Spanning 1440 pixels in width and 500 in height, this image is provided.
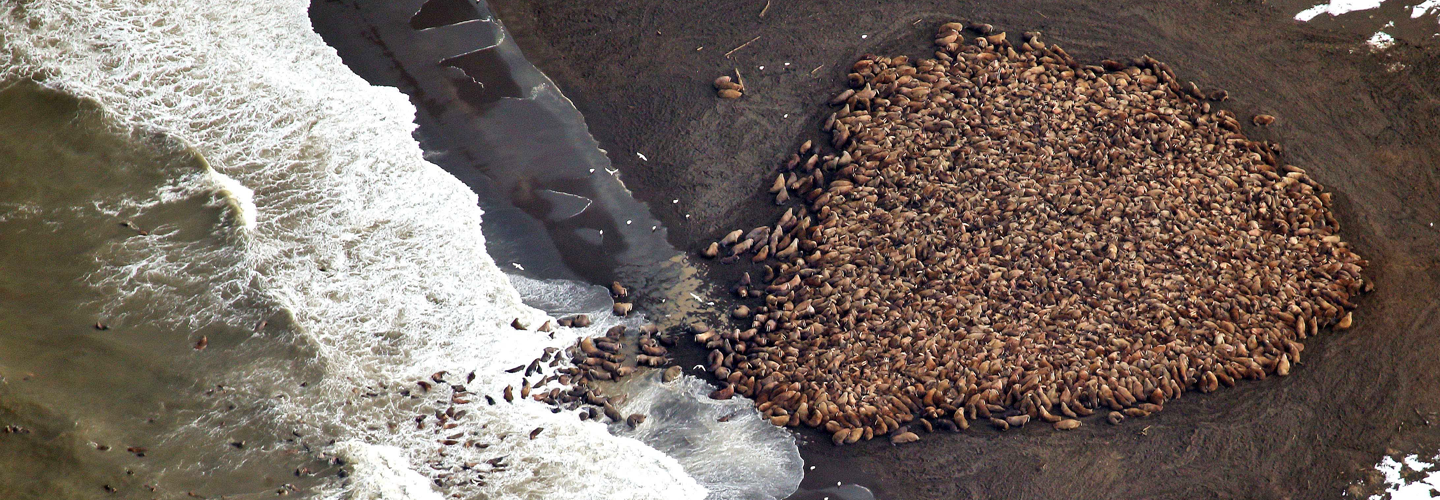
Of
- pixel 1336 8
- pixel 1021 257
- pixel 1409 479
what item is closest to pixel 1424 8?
pixel 1336 8

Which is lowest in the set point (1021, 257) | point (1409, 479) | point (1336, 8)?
point (1409, 479)

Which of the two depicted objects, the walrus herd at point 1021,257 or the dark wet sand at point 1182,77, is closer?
the dark wet sand at point 1182,77

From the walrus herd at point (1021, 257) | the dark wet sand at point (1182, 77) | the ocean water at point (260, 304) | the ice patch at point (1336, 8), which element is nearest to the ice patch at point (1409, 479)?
the dark wet sand at point (1182, 77)

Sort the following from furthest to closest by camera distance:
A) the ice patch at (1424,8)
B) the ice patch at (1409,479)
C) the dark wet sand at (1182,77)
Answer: the ice patch at (1424,8) < the dark wet sand at (1182,77) < the ice patch at (1409,479)

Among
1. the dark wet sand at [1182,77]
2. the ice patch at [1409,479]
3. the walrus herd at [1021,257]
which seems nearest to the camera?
the ice patch at [1409,479]

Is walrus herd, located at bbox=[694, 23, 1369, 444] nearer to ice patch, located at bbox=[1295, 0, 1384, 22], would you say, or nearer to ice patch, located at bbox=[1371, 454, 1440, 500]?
ice patch, located at bbox=[1371, 454, 1440, 500]

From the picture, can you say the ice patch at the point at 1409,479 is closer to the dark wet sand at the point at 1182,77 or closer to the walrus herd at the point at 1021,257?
the dark wet sand at the point at 1182,77

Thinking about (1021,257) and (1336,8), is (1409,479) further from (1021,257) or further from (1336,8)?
(1336,8)
